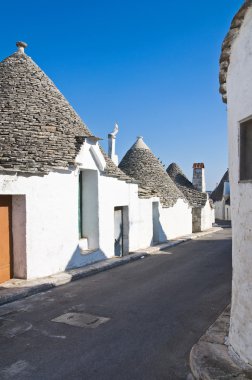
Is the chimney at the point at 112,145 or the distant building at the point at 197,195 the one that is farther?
the distant building at the point at 197,195

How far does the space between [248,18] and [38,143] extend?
315 inches

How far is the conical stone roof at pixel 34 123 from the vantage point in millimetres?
10316

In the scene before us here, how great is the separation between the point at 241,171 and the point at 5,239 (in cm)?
693

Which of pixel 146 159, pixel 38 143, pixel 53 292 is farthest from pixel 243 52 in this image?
pixel 146 159

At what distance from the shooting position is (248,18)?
14.4ft

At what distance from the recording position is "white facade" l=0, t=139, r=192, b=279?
9578 mm

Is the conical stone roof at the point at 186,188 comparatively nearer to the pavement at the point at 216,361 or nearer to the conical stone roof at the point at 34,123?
the conical stone roof at the point at 34,123

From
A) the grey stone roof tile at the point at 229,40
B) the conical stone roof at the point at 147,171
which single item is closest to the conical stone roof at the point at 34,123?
the grey stone roof tile at the point at 229,40

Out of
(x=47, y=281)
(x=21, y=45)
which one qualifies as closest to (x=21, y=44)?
(x=21, y=45)

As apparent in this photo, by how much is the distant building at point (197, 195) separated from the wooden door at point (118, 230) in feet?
38.2

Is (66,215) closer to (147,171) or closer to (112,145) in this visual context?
(112,145)

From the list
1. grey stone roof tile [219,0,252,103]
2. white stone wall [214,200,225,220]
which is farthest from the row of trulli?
white stone wall [214,200,225,220]

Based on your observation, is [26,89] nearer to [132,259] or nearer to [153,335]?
[132,259]

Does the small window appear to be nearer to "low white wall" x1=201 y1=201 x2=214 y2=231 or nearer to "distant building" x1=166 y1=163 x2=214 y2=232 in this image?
"distant building" x1=166 y1=163 x2=214 y2=232
